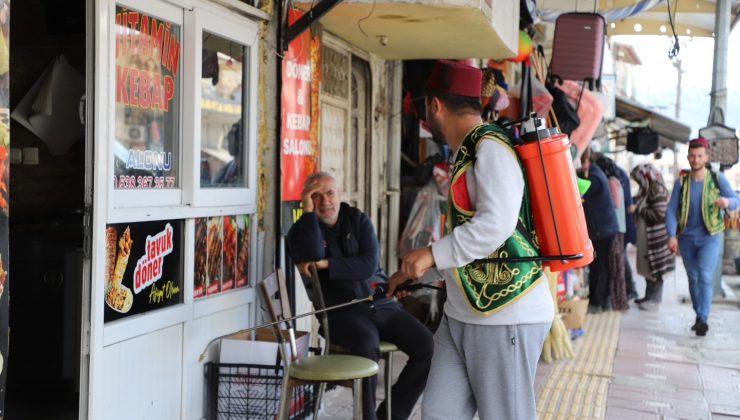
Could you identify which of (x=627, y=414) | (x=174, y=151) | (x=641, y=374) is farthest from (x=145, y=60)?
(x=641, y=374)

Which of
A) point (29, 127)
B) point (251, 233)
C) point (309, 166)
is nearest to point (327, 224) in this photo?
point (251, 233)

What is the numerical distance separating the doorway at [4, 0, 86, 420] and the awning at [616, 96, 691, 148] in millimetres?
12565

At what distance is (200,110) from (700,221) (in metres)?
5.79

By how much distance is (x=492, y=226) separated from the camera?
2.92 m

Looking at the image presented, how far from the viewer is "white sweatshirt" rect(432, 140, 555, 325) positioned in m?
2.93

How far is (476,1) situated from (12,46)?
3011 millimetres

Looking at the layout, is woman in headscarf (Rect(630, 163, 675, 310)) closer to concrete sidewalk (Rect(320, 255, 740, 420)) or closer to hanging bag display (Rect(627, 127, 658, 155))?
concrete sidewalk (Rect(320, 255, 740, 420))

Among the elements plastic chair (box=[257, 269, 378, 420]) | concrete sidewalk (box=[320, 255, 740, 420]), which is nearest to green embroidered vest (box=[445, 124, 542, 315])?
plastic chair (box=[257, 269, 378, 420])

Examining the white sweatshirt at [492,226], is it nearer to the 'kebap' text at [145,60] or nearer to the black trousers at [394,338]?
the black trousers at [394,338]

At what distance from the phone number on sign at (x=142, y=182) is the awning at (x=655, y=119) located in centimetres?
1328

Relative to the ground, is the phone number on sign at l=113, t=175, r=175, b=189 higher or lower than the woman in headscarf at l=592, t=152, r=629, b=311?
higher

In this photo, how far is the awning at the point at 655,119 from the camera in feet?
52.5

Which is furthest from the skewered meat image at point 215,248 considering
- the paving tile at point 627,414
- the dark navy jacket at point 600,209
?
the dark navy jacket at point 600,209

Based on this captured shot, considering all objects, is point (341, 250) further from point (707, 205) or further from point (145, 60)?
point (707, 205)
